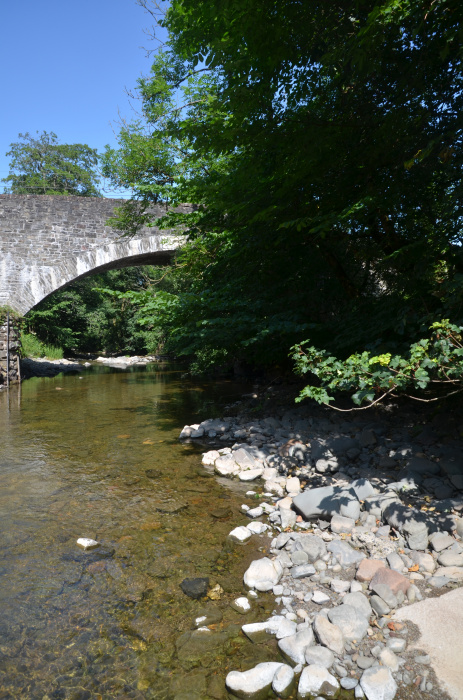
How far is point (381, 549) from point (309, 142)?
11.4 ft

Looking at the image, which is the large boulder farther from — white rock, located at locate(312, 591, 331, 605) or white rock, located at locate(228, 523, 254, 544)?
white rock, located at locate(312, 591, 331, 605)

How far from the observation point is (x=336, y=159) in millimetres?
4242

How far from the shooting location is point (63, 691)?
183cm

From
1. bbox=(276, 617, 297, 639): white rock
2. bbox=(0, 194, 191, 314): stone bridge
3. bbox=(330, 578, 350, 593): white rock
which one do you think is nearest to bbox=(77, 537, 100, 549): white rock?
bbox=(276, 617, 297, 639): white rock

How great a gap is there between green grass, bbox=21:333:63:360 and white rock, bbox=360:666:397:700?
1612cm

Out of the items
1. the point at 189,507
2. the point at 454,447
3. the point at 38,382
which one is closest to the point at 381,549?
the point at 454,447

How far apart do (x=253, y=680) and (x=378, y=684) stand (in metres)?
0.52

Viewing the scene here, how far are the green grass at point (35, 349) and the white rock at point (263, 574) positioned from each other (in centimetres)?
1517

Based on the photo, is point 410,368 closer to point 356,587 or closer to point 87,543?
point 356,587

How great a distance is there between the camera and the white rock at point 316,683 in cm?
176

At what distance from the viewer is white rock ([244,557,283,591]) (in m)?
2.51

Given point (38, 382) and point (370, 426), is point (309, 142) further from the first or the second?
point (38, 382)

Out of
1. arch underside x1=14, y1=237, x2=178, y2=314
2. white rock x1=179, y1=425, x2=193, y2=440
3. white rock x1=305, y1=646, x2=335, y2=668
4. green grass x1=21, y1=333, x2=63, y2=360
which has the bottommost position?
white rock x1=305, y1=646, x2=335, y2=668

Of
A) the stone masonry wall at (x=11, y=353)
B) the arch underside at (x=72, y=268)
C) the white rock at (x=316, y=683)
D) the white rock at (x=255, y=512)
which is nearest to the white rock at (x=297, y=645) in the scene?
the white rock at (x=316, y=683)
